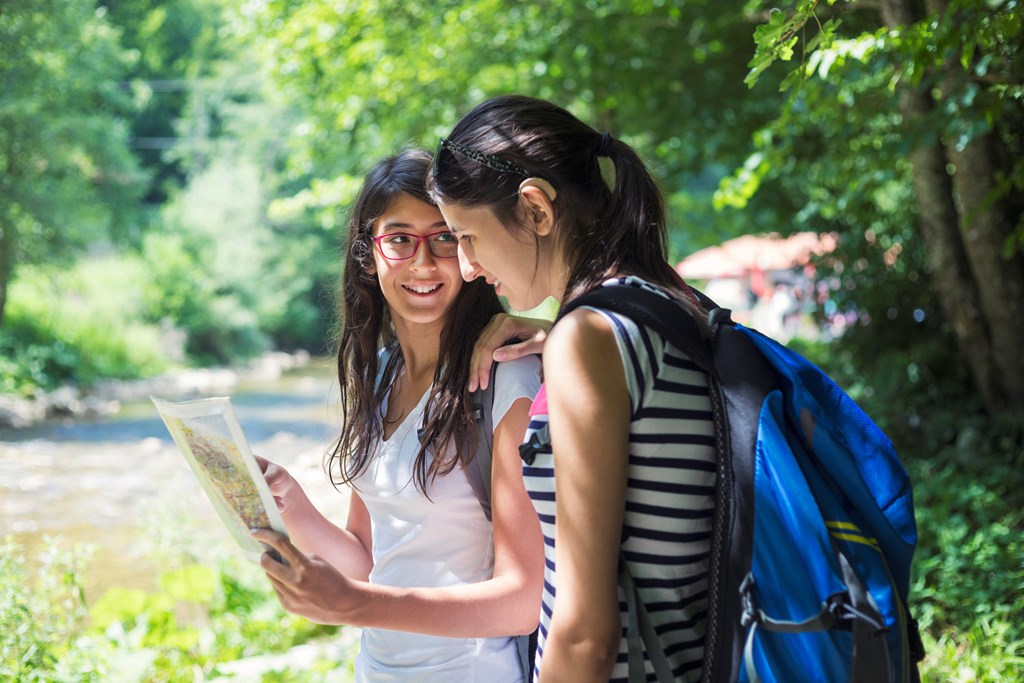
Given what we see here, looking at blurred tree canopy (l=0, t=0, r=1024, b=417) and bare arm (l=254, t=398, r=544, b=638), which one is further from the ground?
blurred tree canopy (l=0, t=0, r=1024, b=417)

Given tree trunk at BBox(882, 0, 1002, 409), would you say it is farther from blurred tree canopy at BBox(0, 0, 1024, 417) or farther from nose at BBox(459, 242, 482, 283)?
nose at BBox(459, 242, 482, 283)

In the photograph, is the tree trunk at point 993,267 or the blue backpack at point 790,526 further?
the tree trunk at point 993,267

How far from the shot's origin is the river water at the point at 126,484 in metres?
5.88

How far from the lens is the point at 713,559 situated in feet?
3.85

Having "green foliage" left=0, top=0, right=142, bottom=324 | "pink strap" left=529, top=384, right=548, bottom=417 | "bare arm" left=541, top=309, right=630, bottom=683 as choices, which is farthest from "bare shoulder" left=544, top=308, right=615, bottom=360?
"green foliage" left=0, top=0, right=142, bottom=324

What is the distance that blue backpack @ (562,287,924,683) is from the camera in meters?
1.09

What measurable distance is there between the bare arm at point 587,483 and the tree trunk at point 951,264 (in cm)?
472

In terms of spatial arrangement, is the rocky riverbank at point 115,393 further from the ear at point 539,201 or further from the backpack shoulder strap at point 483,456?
the ear at point 539,201

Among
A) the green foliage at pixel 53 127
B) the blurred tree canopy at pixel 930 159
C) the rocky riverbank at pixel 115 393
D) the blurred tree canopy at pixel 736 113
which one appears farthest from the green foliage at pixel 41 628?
the rocky riverbank at pixel 115 393

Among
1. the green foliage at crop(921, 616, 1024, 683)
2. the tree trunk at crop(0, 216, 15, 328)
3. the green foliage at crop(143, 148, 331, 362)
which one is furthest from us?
the green foliage at crop(143, 148, 331, 362)

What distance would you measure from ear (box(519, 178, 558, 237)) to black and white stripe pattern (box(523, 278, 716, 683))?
0.84ft

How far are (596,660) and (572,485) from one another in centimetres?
23

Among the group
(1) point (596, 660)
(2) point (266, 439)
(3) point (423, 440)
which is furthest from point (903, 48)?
(2) point (266, 439)

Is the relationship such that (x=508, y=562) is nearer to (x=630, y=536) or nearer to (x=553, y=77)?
(x=630, y=536)
